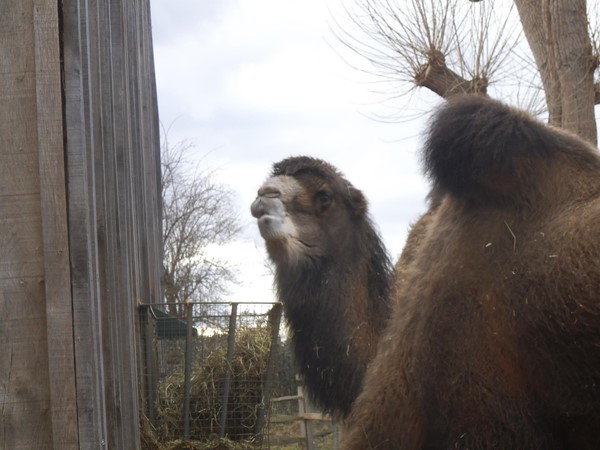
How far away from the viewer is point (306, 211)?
6.48 metres

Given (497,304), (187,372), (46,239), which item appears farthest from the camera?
(187,372)

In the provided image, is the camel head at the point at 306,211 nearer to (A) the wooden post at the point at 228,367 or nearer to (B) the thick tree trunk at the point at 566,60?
(A) the wooden post at the point at 228,367

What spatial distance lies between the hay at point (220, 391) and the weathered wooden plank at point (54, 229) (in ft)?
13.5

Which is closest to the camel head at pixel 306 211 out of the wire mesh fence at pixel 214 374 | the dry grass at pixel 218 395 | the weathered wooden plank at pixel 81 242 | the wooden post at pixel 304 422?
the wire mesh fence at pixel 214 374

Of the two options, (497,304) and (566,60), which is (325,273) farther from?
(566,60)

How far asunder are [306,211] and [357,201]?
0.49 meters

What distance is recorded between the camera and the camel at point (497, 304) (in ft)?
10.3

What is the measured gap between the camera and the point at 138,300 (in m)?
7.76

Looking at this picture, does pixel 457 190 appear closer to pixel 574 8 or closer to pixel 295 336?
pixel 295 336

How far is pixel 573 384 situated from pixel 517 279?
0.41m

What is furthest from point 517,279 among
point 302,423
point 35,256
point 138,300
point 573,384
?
point 302,423

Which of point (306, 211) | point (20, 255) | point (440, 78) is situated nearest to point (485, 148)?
point (20, 255)

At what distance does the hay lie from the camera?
805cm

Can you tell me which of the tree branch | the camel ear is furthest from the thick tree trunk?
the camel ear
